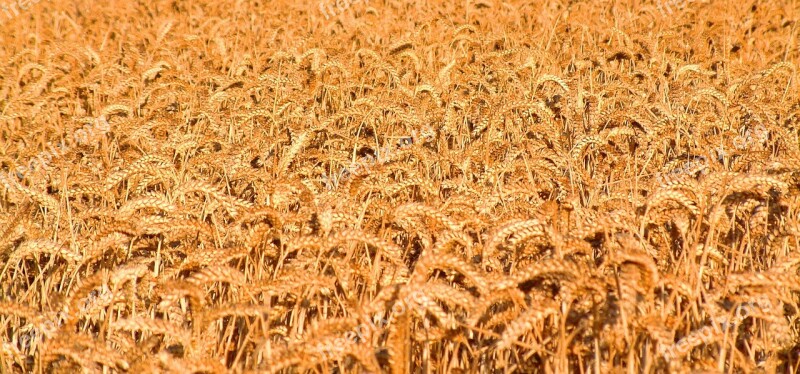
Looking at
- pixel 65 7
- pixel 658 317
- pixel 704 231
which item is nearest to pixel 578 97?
pixel 704 231

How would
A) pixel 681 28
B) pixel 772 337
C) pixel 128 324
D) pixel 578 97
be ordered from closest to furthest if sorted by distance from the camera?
pixel 128 324 → pixel 772 337 → pixel 578 97 → pixel 681 28

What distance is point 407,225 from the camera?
2510 millimetres

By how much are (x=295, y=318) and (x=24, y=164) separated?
2164 mm

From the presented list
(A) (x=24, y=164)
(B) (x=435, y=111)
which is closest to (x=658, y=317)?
(B) (x=435, y=111)

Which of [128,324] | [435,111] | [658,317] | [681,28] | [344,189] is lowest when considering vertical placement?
[128,324]

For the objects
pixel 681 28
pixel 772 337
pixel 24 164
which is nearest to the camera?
pixel 772 337

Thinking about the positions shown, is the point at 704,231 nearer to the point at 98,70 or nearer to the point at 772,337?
the point at 772,337

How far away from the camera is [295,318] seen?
2.30 metres

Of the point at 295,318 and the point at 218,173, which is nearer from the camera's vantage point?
the point at 295,318

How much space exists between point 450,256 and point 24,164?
2.68 meters

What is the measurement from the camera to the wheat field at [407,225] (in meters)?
1.94

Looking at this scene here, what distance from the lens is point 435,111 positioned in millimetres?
4066

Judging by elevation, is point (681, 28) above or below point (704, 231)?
above

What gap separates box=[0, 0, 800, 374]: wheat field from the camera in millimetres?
1938
